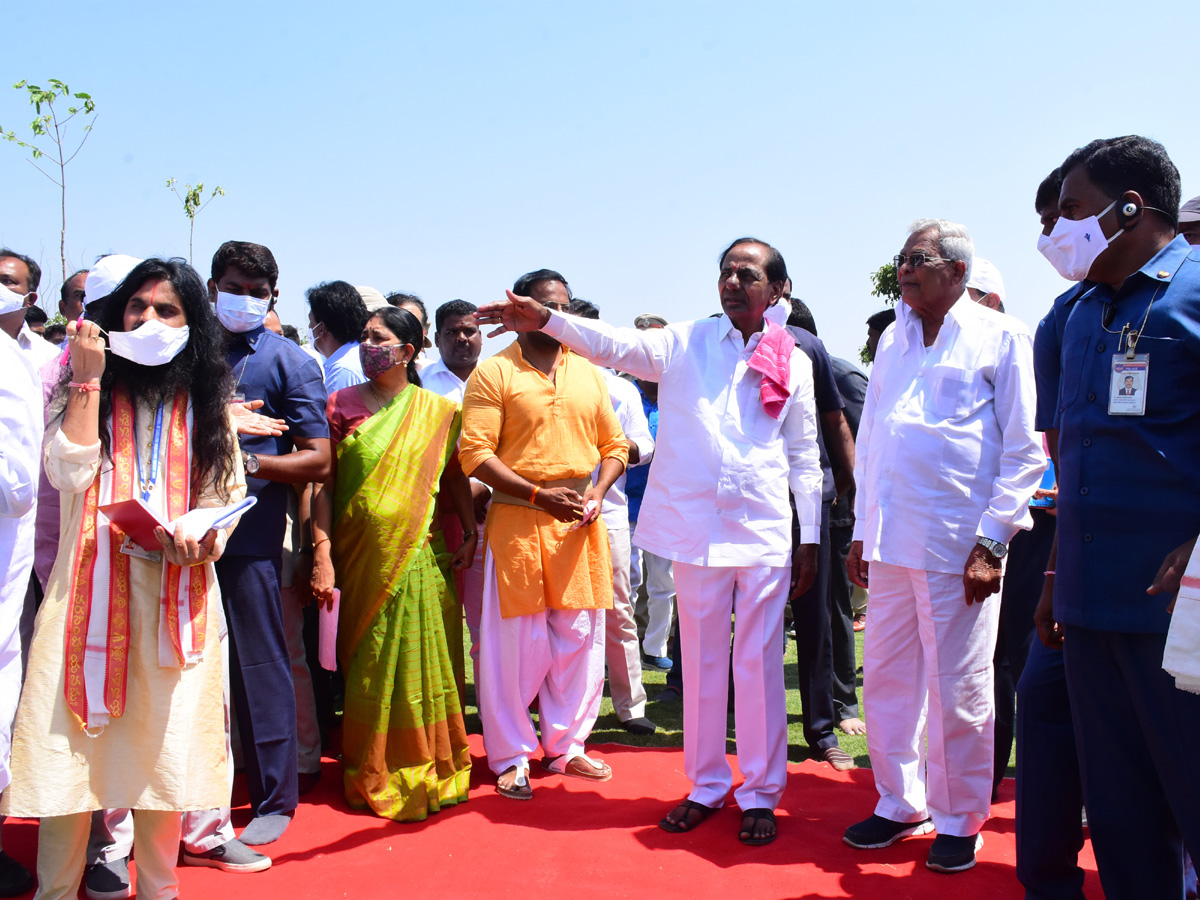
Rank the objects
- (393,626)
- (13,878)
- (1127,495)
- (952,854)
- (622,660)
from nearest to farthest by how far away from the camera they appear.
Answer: (1127,495) < (13,878) < (952,854) < (393,626) < (622,660)

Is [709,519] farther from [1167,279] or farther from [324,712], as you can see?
[324,712]

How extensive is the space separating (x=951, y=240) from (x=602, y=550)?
6.71ft

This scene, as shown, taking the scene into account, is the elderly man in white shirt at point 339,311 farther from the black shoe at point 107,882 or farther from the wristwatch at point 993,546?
the wristwatch at point 993,546

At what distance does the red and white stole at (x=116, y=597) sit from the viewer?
3.01 meters

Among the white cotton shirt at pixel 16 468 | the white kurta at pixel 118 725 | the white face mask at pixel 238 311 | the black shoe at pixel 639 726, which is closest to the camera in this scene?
the white cotton shirt at pixel 16 468

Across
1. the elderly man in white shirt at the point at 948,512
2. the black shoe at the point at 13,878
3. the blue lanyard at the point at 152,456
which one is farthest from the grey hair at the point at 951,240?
the black shoe at the point at 13,878

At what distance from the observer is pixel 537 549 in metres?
4.54

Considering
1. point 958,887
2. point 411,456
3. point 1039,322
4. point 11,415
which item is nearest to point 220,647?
point 11,415

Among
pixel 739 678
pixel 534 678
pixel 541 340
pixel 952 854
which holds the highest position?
pixel 541 340

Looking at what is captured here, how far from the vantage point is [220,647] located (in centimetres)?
330

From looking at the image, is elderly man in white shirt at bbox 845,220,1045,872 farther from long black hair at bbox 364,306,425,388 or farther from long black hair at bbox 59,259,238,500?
long black hair at bbox 59,259,238,500

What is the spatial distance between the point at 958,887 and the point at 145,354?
10.6ft

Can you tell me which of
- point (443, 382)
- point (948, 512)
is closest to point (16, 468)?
point (948, 512)

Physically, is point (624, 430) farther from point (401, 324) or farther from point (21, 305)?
point (21, 305)
